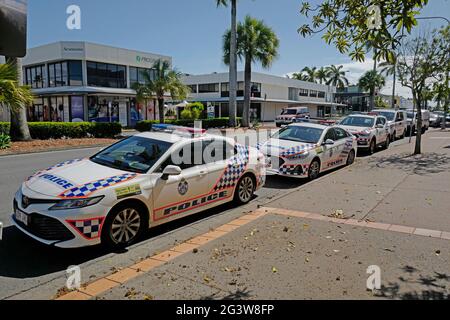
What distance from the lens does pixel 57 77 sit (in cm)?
3369

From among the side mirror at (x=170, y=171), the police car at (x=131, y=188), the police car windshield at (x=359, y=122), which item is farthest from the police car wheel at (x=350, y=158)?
the side mirror at (x=170, y=171)

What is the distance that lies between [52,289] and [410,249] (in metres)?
4.23

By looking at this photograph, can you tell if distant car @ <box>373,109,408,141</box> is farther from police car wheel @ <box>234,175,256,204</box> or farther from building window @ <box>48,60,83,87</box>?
building window @ <box>48,60,83,87</box>

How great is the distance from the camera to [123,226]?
4.70 meters

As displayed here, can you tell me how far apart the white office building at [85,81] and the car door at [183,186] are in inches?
1014

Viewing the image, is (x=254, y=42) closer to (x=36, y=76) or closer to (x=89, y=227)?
(x=36, y=76)

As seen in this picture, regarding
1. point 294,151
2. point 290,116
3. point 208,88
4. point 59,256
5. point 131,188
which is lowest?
point 59,256

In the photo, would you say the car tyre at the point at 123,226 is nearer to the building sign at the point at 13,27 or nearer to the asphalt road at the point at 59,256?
the asphalt road at the point at 59,256

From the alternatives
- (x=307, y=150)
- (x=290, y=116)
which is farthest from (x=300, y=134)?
(x=290, y=116)

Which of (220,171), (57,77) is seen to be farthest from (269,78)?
(220,171)

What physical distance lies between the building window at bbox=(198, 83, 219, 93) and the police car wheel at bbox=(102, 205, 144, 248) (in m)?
50.5

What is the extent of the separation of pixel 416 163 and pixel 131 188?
10.1 meters
